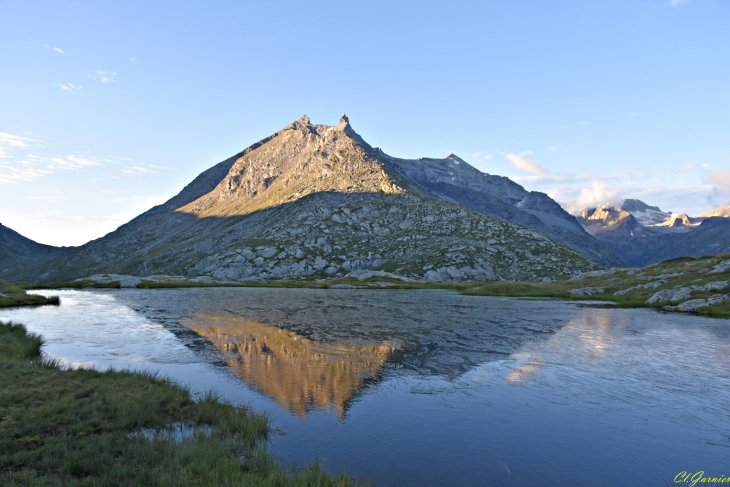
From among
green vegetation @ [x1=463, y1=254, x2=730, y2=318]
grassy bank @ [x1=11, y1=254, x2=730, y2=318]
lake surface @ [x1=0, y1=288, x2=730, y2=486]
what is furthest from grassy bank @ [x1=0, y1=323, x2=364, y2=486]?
grassy bank @ [x1=11, y1=254, x2=730, y2=318]

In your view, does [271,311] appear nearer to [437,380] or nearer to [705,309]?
[437,380]

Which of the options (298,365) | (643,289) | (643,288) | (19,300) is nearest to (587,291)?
(643,288)

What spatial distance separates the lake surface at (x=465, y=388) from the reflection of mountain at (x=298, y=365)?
0.15 meters

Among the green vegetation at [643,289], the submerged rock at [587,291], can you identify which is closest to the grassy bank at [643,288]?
the green vegetation at [643,289]

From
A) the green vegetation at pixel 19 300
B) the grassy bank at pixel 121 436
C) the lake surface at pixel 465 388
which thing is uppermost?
the grassy bank at pixel 121 436

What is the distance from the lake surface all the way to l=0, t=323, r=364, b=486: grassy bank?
6.23 feet

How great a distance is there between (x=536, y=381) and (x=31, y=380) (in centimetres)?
2583

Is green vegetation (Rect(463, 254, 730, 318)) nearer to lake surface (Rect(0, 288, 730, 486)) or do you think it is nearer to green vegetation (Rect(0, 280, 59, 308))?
lake surface (Rect(0, 288, 730, 486))

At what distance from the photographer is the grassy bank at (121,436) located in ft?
33.2

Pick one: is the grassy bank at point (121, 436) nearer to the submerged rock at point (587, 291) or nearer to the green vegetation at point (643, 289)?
the green vegetation at point (643, 289)

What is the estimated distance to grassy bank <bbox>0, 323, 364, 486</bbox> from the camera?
1013 centimetres

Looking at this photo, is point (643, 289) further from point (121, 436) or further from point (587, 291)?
point (121, 436)

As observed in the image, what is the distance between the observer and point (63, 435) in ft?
40.5

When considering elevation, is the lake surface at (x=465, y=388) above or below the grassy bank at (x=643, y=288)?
below
